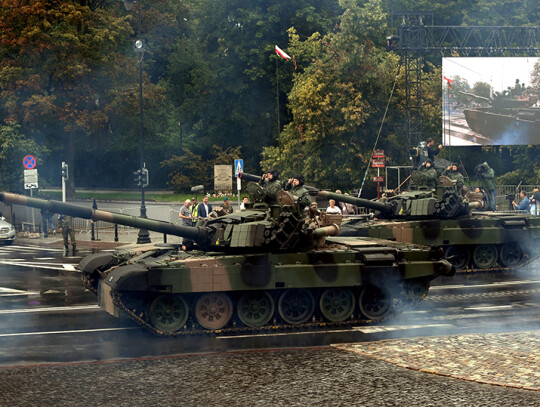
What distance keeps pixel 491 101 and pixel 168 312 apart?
91.0 feet

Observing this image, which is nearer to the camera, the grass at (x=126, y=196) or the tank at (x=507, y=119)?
the tank at (x=507, y=119)

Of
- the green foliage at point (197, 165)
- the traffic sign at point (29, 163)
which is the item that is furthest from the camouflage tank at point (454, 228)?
the green foliage at point (197, 165)

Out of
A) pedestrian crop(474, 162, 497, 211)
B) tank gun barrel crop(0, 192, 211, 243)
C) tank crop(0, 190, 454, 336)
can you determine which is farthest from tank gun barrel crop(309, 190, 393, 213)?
pedestrian crop(474, 162, 497, 211)

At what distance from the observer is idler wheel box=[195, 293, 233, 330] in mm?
16859

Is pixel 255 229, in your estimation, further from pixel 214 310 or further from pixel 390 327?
pixel 390 327

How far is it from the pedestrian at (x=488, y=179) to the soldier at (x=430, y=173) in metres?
5.05

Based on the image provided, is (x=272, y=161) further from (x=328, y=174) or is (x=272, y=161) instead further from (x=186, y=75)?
(x=186, y=75)

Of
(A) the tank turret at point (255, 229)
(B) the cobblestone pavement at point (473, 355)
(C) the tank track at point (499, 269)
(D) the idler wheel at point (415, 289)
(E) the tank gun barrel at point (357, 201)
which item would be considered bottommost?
(B) the cobblestone pavement at point (473, 355)

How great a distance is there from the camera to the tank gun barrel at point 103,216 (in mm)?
15203

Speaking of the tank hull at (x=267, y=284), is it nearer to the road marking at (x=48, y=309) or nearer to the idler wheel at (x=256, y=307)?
the idler wheel at (x=256, y=307)

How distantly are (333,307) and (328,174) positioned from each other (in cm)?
2743

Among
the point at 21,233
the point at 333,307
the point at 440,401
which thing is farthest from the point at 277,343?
the point at 21,233

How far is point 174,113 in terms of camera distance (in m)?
63.1

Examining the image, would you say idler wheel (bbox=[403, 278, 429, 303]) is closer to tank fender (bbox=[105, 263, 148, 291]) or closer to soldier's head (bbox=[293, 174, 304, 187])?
soldier's head (bbox=[293, 174, 304, 187])
